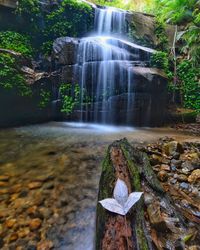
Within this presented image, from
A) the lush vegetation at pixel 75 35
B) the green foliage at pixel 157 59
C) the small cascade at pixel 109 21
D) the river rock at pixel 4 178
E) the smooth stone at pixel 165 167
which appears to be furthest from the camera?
the small cascade at pixel 109 21

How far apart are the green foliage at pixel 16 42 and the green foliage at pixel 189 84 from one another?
19.6ft

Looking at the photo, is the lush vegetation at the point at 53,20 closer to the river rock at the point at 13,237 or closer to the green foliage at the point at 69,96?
the green foliage at the point at 69,96

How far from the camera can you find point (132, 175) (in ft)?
5.75

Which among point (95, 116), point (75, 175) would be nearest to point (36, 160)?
point (75, 175)

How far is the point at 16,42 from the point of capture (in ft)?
21.5

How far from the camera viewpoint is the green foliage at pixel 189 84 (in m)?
7.65

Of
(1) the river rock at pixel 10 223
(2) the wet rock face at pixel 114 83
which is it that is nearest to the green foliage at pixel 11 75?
(2) the wet rock face at pixel 114 83

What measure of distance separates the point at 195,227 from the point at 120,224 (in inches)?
32.7

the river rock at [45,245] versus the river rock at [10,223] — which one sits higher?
the river rock at [10,223]

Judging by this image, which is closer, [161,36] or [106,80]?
[106,80]

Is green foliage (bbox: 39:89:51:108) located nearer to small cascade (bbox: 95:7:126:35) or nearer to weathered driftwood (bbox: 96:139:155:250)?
small cascade (bbox: 95:7:126:35)

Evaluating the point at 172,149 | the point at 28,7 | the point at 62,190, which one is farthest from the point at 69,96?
the point at 62,190

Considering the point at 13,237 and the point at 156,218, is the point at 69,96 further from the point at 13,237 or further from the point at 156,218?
the point at 156,218

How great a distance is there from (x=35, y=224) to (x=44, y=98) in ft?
17.7
